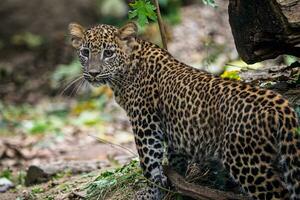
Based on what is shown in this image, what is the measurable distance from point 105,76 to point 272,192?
127 inches

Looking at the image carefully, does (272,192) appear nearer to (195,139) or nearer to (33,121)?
(195,139)

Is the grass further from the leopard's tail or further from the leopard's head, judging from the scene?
the leopard's tail

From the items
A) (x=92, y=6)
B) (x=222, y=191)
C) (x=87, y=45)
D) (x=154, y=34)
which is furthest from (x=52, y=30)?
(x=222, y=191)

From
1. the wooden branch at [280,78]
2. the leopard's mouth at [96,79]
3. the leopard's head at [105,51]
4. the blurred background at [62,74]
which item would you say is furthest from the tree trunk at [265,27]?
the blurred background at [62,74]

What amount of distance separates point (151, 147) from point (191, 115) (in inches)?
35.6

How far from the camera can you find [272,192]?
7.05m

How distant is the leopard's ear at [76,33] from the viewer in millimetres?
9787

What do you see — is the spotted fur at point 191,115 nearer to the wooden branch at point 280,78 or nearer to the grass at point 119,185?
the grass at point 119,185

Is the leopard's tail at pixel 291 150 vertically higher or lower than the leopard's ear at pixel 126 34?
lower

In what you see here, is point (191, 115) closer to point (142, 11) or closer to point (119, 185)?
point (142, 11)

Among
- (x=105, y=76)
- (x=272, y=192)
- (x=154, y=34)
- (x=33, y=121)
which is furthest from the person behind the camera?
(x=154, y=34)

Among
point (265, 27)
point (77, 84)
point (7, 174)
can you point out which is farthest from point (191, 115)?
point (77, 84)

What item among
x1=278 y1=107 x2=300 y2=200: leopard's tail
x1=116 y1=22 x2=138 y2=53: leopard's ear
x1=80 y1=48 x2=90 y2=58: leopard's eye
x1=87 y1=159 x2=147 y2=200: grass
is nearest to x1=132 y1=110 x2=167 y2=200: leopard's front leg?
x1=87 y1=159 x2=147 y2=200: grass

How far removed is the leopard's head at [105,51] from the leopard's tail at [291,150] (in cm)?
306
